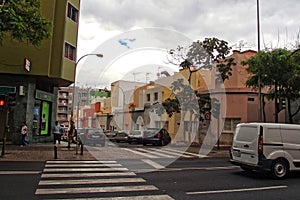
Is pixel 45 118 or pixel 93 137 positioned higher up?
pixel 45 118

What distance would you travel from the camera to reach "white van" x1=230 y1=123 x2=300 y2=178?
10203 mm

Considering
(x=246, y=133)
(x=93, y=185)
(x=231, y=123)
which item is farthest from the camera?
(x=231, y=123)

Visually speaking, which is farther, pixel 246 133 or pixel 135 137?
pixel 135 137

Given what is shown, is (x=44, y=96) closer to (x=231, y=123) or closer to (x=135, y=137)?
(x=135, y=137)

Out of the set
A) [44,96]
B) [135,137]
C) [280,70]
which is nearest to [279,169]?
[280,70]

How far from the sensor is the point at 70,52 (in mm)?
23516

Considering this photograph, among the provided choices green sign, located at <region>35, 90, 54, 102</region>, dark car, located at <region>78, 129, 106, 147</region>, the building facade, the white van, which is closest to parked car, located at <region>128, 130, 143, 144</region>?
dark car, located at <region>78, 129, 106, 147</region>

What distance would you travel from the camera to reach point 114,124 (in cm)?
5538

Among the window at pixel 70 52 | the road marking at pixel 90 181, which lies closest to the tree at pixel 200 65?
the window at pixel 70 52

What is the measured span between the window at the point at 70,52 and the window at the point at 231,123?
13.8 m

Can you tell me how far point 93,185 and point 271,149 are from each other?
230 inches

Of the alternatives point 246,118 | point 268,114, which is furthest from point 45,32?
point 268,114

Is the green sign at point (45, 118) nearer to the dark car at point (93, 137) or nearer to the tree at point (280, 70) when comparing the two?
the dark car at point (93, 137)

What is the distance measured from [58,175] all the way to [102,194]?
3.11 m
